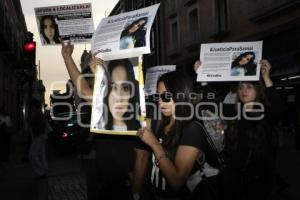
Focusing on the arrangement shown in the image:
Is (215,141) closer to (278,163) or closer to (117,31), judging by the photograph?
(117,31)

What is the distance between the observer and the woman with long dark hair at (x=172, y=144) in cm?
259

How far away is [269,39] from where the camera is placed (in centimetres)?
1702

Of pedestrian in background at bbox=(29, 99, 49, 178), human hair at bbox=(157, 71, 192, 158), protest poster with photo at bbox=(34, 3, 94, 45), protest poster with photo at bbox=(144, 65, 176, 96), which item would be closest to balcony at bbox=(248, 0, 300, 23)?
protest poster with photo at bbox=(144, 65, 176, 96)

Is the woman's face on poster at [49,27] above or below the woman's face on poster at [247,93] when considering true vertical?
above

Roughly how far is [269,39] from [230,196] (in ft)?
48.3

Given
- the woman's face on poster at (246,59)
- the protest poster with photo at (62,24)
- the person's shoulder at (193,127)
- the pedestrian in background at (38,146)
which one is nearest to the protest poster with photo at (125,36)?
the person's shoulder at (193,127)

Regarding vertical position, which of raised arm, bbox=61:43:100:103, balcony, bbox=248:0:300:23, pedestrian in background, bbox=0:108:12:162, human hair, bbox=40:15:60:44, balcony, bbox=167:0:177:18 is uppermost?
balcony, bbox=167:0:177:18

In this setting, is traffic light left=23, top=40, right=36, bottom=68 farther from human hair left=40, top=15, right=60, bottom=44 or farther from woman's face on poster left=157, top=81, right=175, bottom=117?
woman's face on poster left=157, top=81, right=175, bottom=117

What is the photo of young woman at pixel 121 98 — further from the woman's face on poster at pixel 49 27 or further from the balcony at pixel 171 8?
the balcony at pixel 171 8

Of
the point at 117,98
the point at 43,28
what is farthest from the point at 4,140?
the point at 117,98

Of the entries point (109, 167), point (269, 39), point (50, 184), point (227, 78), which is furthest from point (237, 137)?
point (269, 39)

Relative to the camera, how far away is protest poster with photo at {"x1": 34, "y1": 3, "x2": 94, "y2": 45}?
4.80 m

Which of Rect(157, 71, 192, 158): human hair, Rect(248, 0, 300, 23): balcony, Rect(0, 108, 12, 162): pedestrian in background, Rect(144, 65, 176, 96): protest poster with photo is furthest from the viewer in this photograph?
Rect(248, 0, 300, 23): balcony

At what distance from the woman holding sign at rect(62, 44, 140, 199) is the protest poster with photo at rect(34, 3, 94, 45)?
1731 mm
